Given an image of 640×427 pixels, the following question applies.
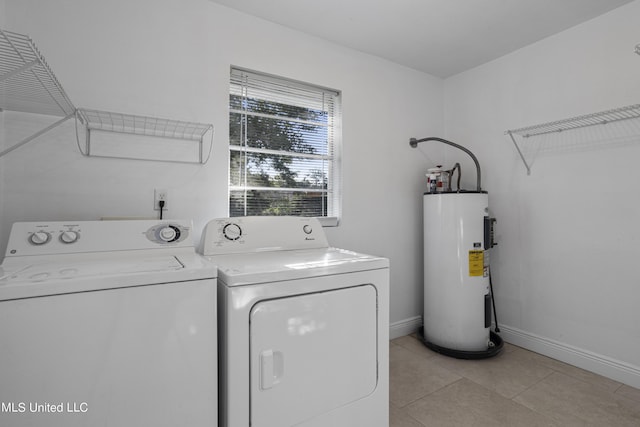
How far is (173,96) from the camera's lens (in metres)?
1.82

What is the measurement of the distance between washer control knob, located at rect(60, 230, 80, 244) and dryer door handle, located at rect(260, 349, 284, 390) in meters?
0.93

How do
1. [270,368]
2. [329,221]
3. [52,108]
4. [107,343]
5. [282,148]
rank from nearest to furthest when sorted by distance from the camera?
[107,343] < [270,368] < [52,108] < [282,148] < [329,221]

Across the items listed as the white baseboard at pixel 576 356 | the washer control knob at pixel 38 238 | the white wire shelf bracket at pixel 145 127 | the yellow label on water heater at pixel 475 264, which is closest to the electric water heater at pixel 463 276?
the yellow label on water heater at pixel 475 264

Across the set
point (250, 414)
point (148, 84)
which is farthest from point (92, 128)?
point (250, 414)

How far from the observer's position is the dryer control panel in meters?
1.64

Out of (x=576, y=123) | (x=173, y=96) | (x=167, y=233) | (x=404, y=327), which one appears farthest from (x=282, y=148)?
(x=576, y=123)

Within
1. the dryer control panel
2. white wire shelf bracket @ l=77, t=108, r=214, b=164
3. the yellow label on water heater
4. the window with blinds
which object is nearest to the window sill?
the window with blinds

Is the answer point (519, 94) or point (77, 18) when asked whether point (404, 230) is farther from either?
point (77, 18)

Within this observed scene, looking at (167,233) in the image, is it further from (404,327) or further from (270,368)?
(404,327)

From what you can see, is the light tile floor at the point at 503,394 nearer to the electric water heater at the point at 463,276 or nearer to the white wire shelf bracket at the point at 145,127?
the electric water heater at the point at 463,276

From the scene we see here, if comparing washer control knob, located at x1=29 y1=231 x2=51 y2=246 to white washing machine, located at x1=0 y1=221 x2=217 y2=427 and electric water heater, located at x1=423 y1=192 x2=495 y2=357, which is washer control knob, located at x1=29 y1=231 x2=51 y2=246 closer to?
white washing machine, located at x1=0 y1=221 x2=217 y2=427

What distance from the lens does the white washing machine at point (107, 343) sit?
0.85 m

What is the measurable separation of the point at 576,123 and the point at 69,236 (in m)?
3.06

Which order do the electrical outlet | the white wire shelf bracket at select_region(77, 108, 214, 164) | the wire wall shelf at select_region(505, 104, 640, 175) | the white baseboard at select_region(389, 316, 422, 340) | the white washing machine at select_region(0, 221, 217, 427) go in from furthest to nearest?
the white baseboard at select_region(389, 316, 422, 340) → the wire wall shelf at select_region(505, 104, 640, 175) → the electrical outlet → the white wire shelf bracket at select_region(77, 108, 214, 164) → the white washing machine at select_region(0, 221, 217, 427)
